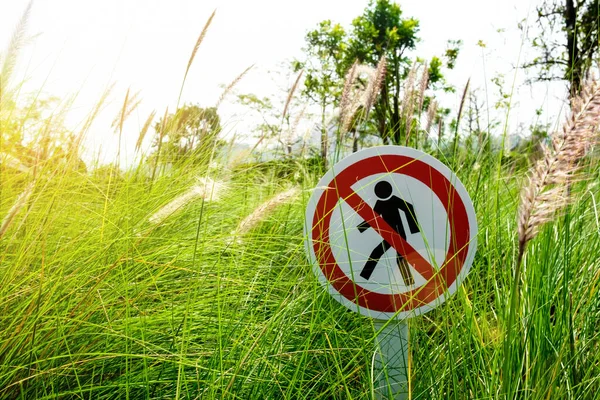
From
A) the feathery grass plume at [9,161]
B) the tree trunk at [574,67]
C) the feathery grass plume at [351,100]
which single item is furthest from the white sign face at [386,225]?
the feathery grass plume at [9,161]

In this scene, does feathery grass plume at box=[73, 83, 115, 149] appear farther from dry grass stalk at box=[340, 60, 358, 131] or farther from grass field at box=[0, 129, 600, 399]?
dry grass stalk at box=[340, 60, 358, 131]

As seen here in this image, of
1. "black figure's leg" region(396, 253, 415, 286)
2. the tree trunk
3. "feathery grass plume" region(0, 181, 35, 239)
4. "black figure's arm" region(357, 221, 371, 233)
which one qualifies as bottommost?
"black figure's leg" region(396, 253, 415, 286)

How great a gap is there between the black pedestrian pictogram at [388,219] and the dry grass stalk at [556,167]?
72 centimetres

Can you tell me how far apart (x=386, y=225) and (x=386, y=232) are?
0.07ft

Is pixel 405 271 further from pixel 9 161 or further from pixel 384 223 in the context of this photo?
pixel 9 161

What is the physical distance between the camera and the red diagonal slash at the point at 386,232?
58.2 inches

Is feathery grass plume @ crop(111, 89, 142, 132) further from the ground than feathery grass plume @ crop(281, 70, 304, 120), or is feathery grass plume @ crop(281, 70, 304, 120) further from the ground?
feathery grass plume @ crop(281, 70, 304, 120)

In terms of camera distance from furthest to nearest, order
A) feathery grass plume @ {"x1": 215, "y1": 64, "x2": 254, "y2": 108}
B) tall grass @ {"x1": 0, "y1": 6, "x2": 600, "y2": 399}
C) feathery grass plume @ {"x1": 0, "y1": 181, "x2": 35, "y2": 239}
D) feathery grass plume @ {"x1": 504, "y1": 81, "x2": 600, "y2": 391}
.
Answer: feathery grass plume @ {"x1": 215, "y1": 64, "x2": 254, "y2": 108} → tall grass @ {"x1": 0, "y1": 6, "x2": 600, "y2": 399} → feathery grass plume @ {"x1": 0, "y1": 181, "x2": 35, "y2": 239} → feathery grass plume @ {"x1": 504, "y1": 81, "x2": 600, "y2": 391}

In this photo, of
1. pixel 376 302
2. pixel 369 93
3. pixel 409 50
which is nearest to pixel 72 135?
pixel 369 93

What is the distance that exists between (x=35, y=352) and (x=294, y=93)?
188 cm

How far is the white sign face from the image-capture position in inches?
57.4

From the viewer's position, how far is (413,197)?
5.09 feet

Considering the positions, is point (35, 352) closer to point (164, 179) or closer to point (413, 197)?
point (413, 197)

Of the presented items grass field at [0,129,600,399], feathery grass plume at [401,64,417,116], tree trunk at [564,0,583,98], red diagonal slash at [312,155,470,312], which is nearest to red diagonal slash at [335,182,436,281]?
red diagonal slash at [312,155,470,312]
